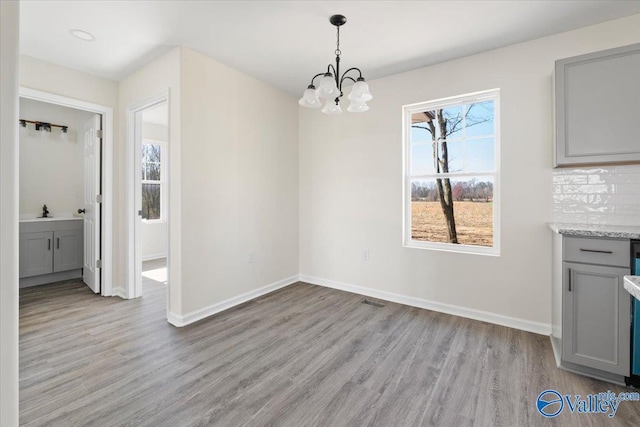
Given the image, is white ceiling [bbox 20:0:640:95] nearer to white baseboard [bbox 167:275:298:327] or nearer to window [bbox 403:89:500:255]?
window [bbox 403:89:500:255]

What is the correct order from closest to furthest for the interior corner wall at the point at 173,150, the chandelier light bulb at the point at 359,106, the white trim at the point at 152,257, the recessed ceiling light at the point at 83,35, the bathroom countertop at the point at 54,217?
the chandelier light bulb at the point at 359,106 < the recessed ceiling light at the point at 83,35 < the interior corner wall at the point at 173,150 < the bathroom countertop at the point at 54,217 < the white trim at the point at 152,257

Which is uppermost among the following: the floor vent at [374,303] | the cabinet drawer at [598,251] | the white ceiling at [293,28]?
the white ceiling at [293,28]

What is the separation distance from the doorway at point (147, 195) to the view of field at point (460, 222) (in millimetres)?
3030

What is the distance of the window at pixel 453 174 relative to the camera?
2943mm

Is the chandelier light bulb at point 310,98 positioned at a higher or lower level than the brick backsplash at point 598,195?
higher

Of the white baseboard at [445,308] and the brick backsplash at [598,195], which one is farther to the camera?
the white baseboard at [445,308]

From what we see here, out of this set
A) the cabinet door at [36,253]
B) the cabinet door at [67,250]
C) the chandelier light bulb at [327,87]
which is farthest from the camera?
the cabinet door at [67,250]

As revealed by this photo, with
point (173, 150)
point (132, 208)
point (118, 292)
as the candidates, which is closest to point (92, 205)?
point (132, 208)

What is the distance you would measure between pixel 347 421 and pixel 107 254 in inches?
136

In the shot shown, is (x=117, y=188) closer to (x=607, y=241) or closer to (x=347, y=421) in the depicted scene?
(x=347, y=421)

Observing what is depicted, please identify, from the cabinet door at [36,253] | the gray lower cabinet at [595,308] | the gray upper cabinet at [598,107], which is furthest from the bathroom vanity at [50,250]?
the gray upper cabinet at [598,107]

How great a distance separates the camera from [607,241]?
1.90 m

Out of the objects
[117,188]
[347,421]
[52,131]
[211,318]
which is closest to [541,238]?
[347,421]

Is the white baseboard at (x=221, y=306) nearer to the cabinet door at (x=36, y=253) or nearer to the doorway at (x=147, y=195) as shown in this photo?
the doorway at (x=147, y=195)
